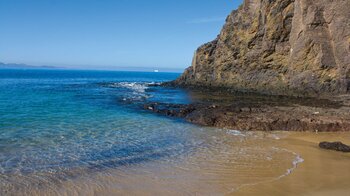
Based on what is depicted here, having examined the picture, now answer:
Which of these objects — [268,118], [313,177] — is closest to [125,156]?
[313,177]

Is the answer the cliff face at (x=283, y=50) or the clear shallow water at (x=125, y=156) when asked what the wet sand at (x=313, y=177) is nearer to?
the clear shallow water at (x=125, y=156)

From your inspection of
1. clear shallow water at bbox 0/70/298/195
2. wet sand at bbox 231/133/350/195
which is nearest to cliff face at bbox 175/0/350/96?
clear shallow water at bbox 0/70/298/195

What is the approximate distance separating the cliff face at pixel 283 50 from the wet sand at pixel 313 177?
2619cm

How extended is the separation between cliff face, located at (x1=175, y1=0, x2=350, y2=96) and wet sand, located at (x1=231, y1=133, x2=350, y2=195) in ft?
85.9

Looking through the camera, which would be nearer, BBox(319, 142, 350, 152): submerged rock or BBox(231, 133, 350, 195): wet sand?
BBox(231, 133, 350, 195): wet sand

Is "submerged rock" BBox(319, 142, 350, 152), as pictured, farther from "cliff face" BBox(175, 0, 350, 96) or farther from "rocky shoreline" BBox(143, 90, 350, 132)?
"cliff face" BBox(175, 0, 350, 96)

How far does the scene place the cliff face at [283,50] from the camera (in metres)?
38.5

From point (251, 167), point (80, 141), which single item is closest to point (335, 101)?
point (251, 167)

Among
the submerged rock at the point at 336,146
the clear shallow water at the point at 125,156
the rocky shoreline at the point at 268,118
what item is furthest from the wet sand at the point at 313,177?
the rocky shoreline at the point at 268,118

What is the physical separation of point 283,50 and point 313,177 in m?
36.3

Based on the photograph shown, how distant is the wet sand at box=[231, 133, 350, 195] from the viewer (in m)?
9.62

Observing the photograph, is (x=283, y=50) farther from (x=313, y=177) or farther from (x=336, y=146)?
(x=313, y=177)

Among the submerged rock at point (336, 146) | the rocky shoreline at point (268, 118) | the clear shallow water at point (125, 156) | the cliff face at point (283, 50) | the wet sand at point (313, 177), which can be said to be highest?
the cliff face at point (283, 50)

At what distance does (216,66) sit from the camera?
182 ft
